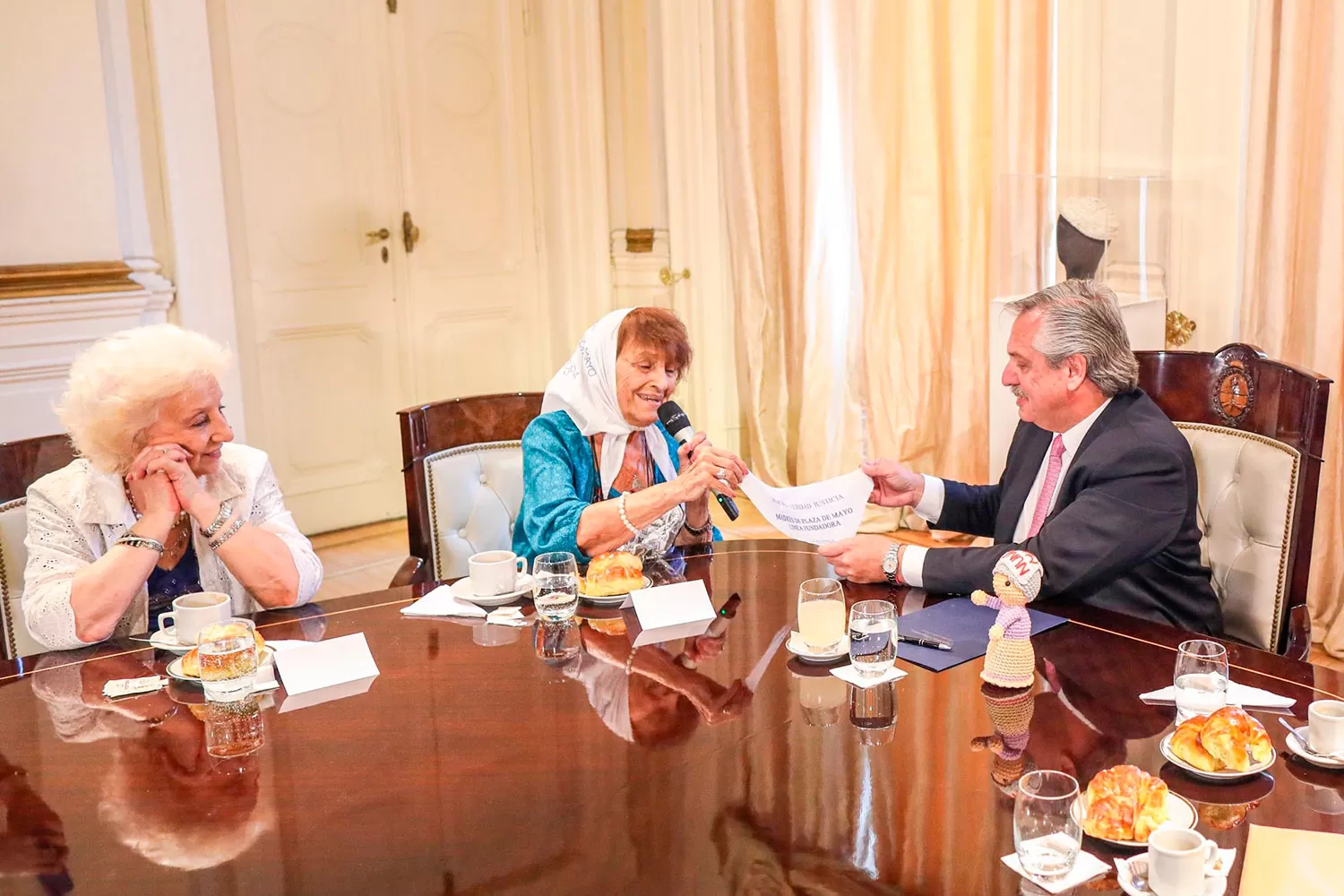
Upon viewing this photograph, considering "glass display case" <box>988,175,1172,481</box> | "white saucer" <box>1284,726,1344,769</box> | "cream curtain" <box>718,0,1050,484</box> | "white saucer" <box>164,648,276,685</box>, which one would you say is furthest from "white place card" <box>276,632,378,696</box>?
"cream curtain" <box>718,0,1050,484</box>

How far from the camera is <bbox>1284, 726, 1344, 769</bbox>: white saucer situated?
4.40 feet

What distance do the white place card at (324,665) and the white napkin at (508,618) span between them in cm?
23

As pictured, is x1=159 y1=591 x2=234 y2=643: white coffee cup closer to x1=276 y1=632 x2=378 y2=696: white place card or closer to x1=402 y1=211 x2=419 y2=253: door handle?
x1=276 y1=632 x2=378 y2=696: white place card

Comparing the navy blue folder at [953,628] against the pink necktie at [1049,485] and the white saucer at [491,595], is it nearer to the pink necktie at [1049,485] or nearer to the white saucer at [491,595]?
the pink necktie at [1049,485]

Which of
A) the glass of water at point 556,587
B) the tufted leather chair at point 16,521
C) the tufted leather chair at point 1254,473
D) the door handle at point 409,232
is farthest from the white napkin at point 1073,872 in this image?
the door handle at point 409,232

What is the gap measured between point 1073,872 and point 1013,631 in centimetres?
48

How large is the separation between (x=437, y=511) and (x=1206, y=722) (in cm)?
158

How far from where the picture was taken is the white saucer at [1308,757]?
1.34 meters

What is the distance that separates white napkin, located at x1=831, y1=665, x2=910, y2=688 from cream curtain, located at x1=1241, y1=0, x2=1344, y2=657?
7.25 feet

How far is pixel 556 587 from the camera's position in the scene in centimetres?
192

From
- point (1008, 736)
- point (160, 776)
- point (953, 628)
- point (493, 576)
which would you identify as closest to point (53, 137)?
point (493, 576)

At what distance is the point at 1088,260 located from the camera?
358cm

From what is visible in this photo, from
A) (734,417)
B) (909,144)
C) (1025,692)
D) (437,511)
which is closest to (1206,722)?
(1025,692)

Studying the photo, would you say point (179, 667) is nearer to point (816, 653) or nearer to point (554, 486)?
point (554, 486)
